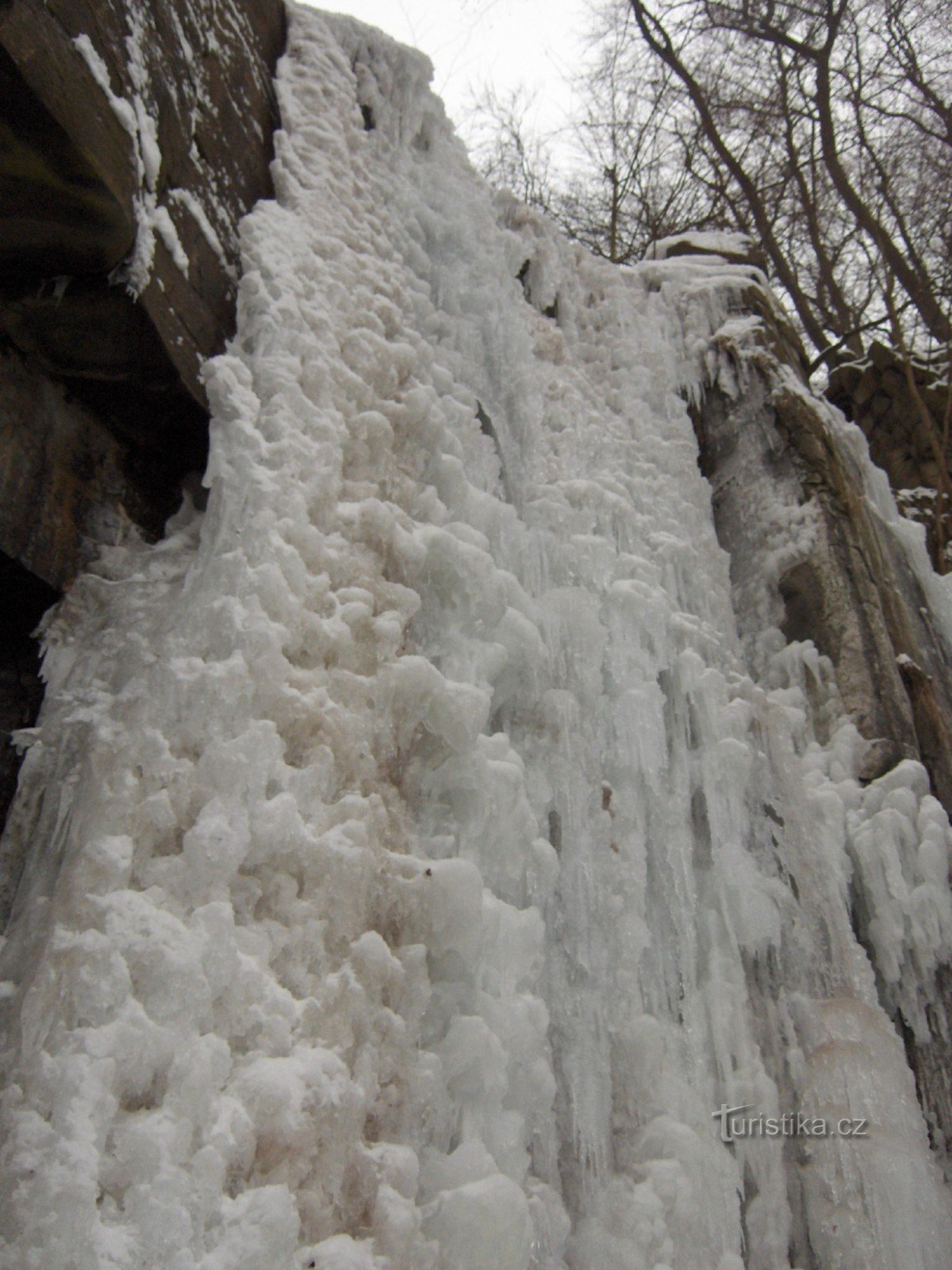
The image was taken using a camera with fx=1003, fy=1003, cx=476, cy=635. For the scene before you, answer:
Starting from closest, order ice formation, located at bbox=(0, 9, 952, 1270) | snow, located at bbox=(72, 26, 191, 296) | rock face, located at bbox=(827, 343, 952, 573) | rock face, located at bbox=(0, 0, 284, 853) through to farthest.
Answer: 1. ice formation, located at bbox=(0, 9, 952, 1270)
2. rock face, located at bbox=(0, 0, 284, 853)
3. snow, located at bbox=(72, 26, 191, 296)
4. rock face, located at bbox=(827, 343, 952, 573)

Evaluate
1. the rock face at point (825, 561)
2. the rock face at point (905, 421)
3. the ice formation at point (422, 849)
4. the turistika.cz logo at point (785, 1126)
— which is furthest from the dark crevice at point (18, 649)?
the rock face at point (905, 421)

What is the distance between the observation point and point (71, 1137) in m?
1.48

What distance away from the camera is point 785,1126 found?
107 inches

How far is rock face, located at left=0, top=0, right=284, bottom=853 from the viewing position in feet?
6.71

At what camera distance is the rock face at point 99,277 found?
2045mm

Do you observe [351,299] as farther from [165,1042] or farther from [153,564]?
[165,1042]

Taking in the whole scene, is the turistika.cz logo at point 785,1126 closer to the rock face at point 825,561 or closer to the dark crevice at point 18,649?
the rock face at point 825,561

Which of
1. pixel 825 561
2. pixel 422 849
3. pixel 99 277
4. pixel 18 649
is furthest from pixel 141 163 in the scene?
pixel 825 561

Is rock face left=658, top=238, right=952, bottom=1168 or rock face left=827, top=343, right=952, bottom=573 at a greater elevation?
rock face left=827, top=343, right=952, bottom=573

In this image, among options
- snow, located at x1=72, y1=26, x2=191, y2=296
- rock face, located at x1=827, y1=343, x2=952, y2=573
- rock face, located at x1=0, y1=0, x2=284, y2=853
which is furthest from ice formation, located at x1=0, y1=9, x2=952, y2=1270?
rock face, located at x1=827, y1=343, x2=952, y2=573

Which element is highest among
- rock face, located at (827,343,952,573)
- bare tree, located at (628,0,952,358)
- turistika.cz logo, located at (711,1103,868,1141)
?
bare tree, located at (628,0,952,358)

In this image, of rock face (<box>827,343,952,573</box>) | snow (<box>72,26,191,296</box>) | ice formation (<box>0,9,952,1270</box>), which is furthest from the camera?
rock face (<box>827,343,952,573</box>)

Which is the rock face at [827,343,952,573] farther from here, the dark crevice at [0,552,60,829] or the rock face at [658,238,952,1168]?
the dark crevice at [0,552,60,829]

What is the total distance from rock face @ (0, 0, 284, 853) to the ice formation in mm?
133
